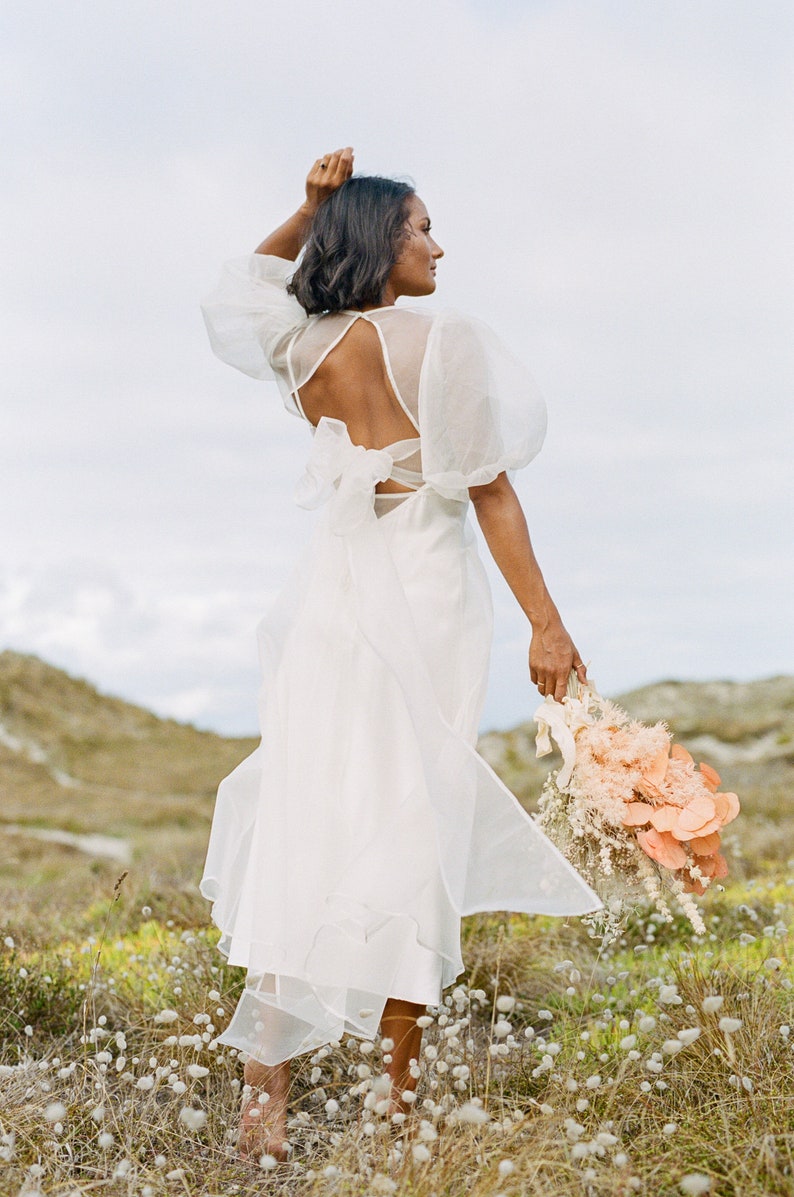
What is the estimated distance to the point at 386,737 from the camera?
3350 mm

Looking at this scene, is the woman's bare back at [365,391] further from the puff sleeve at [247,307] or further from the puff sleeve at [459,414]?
the puff sleeve at [247,307]

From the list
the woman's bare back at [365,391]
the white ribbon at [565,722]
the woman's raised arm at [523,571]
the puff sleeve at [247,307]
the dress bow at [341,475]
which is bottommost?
the white ribbon at [565,722]

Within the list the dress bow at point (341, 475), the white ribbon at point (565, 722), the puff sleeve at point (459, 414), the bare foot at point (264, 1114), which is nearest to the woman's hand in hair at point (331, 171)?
the puff sleeve at point (459, 414)

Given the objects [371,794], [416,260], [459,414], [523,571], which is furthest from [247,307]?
[371,794]

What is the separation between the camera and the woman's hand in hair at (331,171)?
12.3 ft

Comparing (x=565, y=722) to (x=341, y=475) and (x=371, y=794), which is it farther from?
(x=341, y=475)

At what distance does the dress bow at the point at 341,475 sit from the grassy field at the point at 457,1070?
5.09 feet

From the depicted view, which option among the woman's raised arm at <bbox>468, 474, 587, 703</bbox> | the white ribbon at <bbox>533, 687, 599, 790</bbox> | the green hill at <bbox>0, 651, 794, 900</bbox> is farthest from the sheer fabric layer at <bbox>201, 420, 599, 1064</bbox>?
the green hill at <bbox>0, 651, 794, 900</bbox>

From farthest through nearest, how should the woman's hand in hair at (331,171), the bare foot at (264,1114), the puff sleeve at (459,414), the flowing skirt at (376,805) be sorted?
the woman's hand in hair at (331,171) < the puff sleeve at (459,414) < the bare foot at (264,1114) < the flowing skirt at (376,805)

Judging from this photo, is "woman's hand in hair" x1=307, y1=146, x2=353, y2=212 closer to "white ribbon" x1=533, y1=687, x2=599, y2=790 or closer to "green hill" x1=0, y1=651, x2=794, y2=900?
"white ribbon" x1=533, y1=687, x2=599, y2=790

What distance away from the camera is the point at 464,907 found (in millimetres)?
3135

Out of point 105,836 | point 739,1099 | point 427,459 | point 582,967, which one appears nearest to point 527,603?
point 427,459

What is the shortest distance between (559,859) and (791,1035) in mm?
1236

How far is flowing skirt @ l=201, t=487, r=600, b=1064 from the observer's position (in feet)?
10.3
